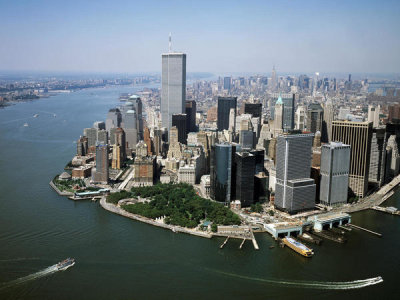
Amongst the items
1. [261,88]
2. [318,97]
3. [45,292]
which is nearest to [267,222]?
[45,292]

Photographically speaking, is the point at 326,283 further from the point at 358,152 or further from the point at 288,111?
the point at 288,111

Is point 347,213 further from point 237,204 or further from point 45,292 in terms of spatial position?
point 45,292

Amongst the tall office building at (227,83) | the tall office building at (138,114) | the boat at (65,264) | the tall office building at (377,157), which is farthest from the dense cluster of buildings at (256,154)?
the tall office building at (227,83)

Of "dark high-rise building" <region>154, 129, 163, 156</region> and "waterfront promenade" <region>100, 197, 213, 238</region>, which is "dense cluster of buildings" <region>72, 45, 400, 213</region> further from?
"waterfront promenade" <region>100, 197, 213, 238</region>

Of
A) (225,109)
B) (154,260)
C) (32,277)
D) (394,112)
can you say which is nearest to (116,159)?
(154,260)

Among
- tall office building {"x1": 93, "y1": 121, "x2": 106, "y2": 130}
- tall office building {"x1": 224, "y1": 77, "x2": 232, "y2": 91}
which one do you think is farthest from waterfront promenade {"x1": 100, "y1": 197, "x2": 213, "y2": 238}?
tall office building {"x1": 224, "y1": 77, "x2": 232, "y2": 91}

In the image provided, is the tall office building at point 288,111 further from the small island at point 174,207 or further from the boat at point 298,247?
the boat at point 298,247
